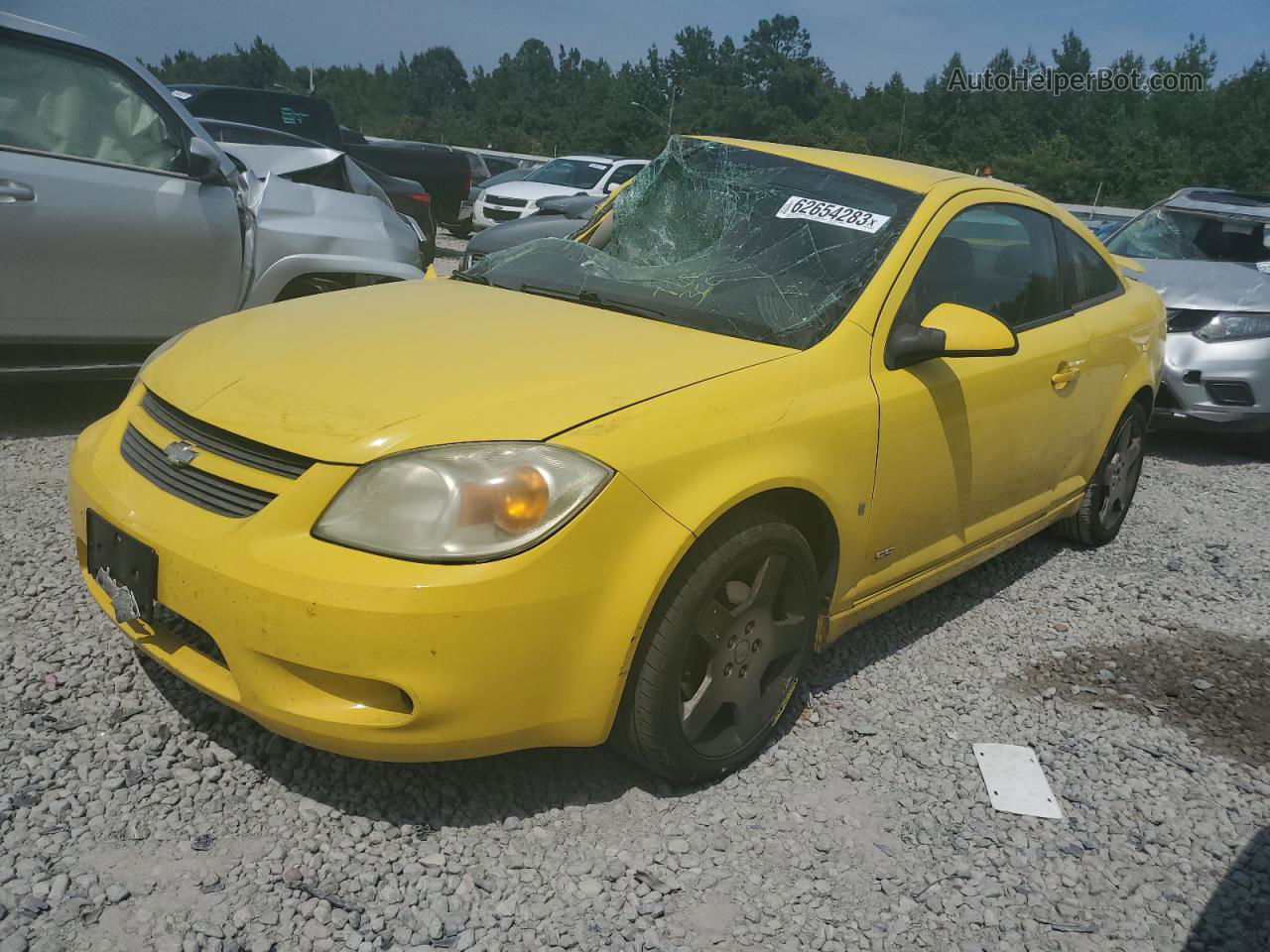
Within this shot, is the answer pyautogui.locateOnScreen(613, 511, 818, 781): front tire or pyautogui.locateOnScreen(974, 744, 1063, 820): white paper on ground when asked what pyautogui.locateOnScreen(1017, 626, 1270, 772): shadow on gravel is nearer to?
pyautogui.locateOnScreen(974, 744, 1063, 820): white paper on ground

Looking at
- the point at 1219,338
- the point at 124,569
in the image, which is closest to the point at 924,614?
the point at 124,569

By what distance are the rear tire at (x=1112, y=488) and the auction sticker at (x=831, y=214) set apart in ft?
6.05

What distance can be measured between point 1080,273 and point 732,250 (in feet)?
5.38

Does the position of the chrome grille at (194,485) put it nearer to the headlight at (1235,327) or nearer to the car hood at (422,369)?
the car hood at (422,369)

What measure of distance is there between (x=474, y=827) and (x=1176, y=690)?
2.45m

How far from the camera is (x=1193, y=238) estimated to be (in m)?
7.68

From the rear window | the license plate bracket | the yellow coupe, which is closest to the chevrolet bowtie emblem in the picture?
the yellow coupe

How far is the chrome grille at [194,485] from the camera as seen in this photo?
227 centimetres

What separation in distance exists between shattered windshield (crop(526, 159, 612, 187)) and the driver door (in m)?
13.9

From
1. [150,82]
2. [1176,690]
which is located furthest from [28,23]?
[1176,690]

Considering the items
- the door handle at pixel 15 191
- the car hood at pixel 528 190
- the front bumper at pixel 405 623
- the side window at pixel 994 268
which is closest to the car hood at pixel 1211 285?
the side window at pixel 994 268

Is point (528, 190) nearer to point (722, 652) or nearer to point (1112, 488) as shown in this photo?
point (1112, 488)

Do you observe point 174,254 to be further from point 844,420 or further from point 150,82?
point 844,420

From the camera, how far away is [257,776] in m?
2.58
